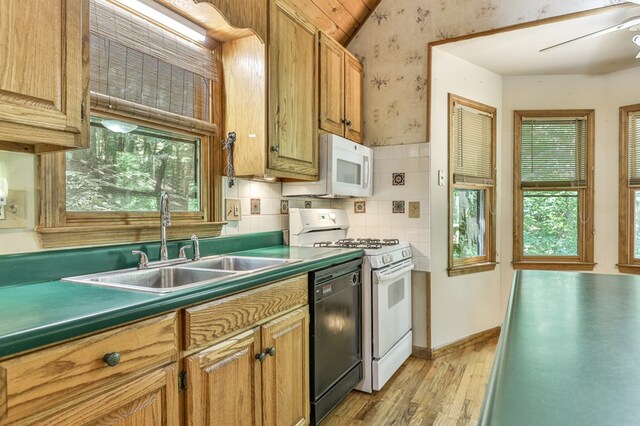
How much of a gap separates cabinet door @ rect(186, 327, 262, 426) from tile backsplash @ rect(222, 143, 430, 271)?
4.15 feet

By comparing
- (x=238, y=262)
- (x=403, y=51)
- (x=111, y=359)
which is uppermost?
(x=403, y=51)

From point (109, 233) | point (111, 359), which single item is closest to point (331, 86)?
point (109, 233)

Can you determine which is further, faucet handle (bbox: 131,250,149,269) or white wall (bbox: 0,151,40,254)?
faucet handle (bbox: 131,250,149,269)

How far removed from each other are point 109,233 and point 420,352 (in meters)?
2.41

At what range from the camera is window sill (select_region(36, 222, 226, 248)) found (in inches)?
58.3

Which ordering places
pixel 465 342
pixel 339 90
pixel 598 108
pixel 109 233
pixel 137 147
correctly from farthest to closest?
pixel 598 108 → pixel 465 342 → pixel 339 90 → pixel 137 147 → pixel 109 233

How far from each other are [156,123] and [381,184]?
1.86 m

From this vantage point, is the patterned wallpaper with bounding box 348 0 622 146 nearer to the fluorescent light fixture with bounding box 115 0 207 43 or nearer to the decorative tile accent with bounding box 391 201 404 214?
the decorative tile accent with bounding box 391 201 404 214

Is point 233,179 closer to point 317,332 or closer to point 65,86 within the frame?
point 317,332

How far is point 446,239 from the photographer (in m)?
3.23

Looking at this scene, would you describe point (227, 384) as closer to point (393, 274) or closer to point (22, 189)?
point (22, 189)

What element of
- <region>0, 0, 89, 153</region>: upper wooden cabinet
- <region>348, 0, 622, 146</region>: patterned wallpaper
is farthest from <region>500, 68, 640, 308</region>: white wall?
<region>0, 0, 89, 153</region>: upper wooden cabinet

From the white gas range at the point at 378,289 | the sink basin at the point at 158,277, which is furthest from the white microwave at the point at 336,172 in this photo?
the sink basin at the point at 158,277

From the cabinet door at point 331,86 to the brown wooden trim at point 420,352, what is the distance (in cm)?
174
